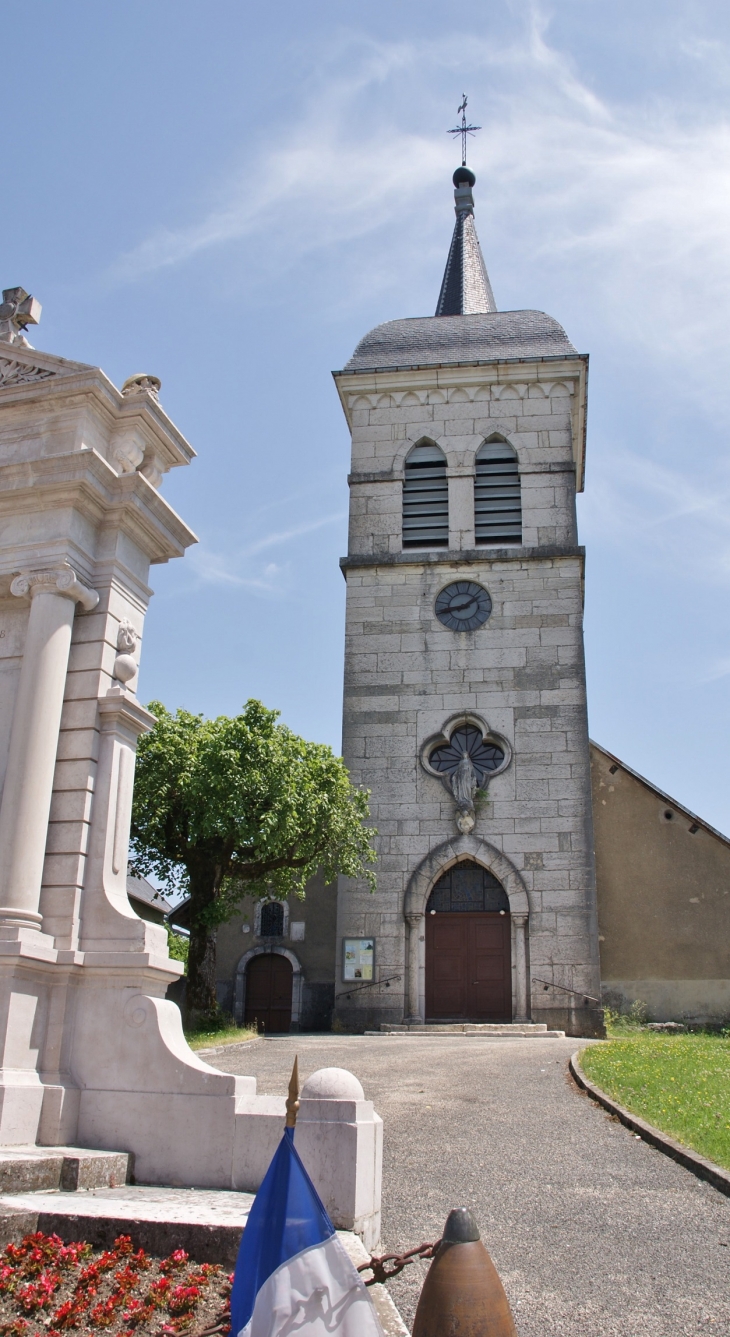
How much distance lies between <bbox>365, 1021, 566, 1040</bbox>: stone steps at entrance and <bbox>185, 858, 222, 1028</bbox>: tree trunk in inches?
153

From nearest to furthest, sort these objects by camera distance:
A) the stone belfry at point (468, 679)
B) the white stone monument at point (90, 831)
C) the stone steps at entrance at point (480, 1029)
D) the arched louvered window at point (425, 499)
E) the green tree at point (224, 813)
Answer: the white stone monument at point (90, 831), the green tree at point (224, 813), the stone steps at entrance at point (480, 1029), the stone belfry at point (468, 679), the arched louvered window at point (425, 499)

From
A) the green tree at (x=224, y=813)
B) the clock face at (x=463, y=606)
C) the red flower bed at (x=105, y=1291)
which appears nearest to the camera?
the red flower bed at (x=105, y=1291)

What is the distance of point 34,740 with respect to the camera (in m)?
6.84

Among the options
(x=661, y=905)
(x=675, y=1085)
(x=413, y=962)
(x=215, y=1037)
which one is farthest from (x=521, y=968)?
(x=675, y=1085)

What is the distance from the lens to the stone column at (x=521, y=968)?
19.5 metres

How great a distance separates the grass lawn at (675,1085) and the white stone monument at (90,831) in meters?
3.27

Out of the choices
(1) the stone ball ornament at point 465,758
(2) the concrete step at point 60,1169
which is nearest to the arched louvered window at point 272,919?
(1) the stone ball ornament at point 465,758

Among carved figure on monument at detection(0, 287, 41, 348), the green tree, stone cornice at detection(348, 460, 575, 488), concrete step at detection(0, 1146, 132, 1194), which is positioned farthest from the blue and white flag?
stone cornice at detection(348, 460, 575, 488)

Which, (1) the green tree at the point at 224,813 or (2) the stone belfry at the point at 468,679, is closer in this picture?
(1) the green tree at the point at 224,813

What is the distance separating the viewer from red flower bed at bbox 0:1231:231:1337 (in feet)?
13.3

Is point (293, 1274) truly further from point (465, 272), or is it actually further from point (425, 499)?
point (465, 272)

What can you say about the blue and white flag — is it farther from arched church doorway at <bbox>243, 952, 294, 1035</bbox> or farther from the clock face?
the clock face

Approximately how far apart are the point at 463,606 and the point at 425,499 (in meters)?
3.04

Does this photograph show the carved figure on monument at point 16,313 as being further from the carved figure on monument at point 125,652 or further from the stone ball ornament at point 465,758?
the stone ball ornament at point 465,758
